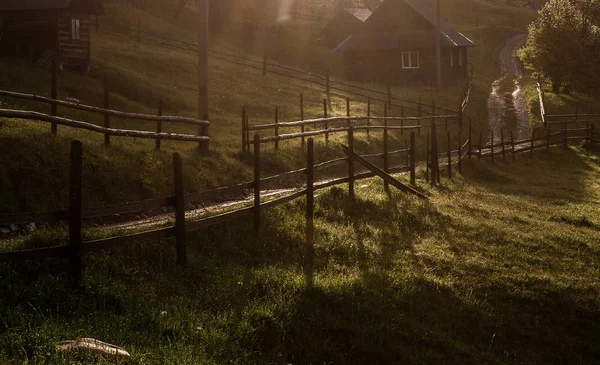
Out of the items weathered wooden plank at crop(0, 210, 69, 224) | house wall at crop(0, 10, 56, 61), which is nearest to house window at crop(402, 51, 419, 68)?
house wall at crop(0, 10, 56, 61)

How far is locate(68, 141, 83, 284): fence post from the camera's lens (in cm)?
872

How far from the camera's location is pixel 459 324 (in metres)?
10.9

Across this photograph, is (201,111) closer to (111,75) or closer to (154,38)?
(111,75)

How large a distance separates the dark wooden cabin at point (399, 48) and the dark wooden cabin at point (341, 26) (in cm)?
1086

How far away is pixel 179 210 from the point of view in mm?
10445

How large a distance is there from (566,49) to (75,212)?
2276 inches

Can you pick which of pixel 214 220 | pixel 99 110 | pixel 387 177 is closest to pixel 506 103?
pixel 387 177

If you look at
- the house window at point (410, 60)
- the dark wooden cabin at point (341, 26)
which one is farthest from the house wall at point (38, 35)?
the dark wooden cabin at point (341, 26)

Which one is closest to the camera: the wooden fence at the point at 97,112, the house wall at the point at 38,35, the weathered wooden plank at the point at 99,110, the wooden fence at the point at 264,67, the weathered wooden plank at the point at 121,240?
the weathered wooden plank at the point at 121,240

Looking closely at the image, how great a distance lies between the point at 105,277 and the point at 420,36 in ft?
185

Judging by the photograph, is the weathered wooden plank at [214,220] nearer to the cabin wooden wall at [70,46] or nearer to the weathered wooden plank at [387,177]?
the weathered wooden plank at [387,177]

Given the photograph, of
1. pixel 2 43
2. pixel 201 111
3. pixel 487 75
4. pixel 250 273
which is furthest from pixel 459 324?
pixel 487 75

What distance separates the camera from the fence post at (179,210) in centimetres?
1038

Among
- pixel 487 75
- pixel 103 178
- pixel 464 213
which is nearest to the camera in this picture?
pixel 103 178
